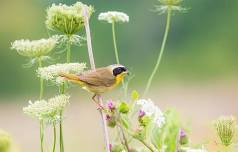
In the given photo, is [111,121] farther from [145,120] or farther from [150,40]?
[150,40]

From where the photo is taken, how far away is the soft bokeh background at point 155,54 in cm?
537

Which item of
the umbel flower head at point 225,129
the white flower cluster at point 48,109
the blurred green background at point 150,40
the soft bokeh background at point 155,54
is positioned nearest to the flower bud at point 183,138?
the umbel flower head at point 225,129

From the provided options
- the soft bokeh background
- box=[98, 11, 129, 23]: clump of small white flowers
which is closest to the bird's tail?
box=[98, 11, 129, 23]: clump of small white flowers

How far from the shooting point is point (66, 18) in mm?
911

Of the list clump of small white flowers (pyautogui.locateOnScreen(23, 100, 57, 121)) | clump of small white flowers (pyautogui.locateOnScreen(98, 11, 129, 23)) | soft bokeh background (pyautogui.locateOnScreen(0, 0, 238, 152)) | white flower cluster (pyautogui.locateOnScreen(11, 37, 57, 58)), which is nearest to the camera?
clump of small white flowers (pyautogui.locateOnScreen(23, 100, 57, 121))

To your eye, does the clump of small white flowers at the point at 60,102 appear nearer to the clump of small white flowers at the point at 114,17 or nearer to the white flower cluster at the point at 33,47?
the white flower cluster at the point at 33,47

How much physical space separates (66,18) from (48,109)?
0.40 ft

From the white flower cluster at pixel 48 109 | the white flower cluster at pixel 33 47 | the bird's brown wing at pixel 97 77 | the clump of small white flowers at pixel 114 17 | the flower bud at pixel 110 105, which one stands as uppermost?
the clump of small white flowers at pixel 114 17

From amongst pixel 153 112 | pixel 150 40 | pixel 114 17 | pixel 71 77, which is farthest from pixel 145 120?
pixel 150 40

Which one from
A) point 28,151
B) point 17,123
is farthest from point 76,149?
point 17,123

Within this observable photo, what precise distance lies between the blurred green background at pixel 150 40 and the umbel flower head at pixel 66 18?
14.4 ft

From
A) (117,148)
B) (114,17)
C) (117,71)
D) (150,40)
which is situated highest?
(150,40)

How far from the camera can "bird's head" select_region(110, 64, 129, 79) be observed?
93 centimetres

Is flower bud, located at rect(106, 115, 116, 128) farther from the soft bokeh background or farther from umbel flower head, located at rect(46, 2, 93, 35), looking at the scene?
the soft bokeh background
